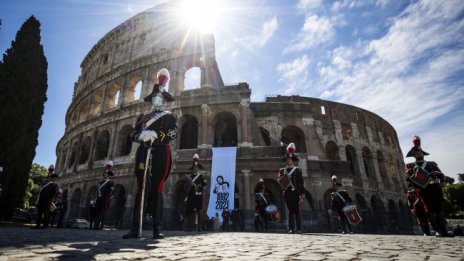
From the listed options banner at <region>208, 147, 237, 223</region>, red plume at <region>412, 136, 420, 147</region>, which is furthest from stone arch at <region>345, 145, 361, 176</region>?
red plume at <region>412, 136, 420, 147</region>

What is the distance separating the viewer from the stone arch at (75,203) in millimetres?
19328

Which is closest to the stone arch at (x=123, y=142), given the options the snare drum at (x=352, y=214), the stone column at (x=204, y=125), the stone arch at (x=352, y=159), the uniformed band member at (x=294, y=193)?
the stone column at (x=204, y=125)

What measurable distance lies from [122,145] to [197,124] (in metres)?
6.05

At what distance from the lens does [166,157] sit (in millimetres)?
4320

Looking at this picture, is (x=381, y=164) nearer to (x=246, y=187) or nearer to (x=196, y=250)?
(x=246, y=187)

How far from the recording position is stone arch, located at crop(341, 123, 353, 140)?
23.7 metres

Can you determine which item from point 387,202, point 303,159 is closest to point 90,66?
point 303,159

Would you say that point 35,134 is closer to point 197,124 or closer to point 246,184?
point 197,124

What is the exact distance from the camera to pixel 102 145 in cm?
2055

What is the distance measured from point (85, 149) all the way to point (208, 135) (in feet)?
41.4

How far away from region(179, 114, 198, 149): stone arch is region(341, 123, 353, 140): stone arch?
14.2 m

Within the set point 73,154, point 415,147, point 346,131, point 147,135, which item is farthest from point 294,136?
point 73,154

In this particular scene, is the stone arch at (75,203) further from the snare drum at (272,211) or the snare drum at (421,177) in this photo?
the snare drum at (421,177)

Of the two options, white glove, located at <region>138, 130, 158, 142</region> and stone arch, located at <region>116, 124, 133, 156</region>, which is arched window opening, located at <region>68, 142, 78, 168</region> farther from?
white glove, located at <region>138, 130, 158, 142</region>
